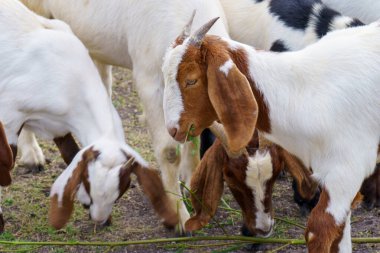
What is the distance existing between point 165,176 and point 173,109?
1.70 m

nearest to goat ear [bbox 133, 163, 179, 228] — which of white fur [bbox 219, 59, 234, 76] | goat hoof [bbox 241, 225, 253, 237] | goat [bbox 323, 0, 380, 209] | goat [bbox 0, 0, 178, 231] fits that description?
goat [bbox 0, 0, 178, 231]

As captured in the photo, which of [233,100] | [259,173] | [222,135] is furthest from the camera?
[222,135]

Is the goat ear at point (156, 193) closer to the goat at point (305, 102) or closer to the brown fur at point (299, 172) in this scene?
the brown fur at point (299, 172)

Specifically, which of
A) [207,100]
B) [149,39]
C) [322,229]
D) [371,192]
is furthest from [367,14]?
[322,229]

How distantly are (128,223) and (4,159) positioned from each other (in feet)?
4.09

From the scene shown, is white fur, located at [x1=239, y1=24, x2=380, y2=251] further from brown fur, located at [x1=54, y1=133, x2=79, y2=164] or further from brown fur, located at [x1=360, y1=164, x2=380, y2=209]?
brown fur, located at [x1=54, y1=133, x2=79, y2=164]

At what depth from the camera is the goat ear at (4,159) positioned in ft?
18.3

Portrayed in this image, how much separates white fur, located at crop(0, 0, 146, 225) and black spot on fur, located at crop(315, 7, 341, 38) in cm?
146

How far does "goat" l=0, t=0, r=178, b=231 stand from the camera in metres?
5.82

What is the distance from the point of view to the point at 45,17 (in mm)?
7391

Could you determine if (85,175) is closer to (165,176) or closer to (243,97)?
(165,176)

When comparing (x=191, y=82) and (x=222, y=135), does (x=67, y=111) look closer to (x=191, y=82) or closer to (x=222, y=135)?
(x=222, y=135)

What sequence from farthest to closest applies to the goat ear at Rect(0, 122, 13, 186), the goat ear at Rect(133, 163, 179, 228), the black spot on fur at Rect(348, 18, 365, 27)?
the black spot on fur at Rect(348, 18, 365, 27) → the goat ear at Rect(133, 163, 179, 228) → the goat ear at Rect(0, 122, 13, 186)

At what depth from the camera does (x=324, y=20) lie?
6.53 m
